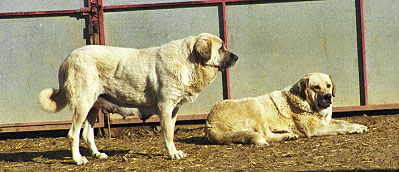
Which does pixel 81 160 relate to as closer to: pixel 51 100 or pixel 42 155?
pixel 51 100

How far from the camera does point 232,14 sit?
870cm

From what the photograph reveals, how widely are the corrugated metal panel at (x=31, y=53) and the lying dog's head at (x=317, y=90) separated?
3.91 m

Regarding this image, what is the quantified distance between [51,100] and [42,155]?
3.52 feet

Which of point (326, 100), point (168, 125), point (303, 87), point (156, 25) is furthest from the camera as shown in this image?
point (156, 25)

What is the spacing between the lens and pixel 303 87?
24.9 feet

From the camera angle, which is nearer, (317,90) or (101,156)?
(101,156)

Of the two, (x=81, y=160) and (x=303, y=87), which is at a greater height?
(x=303, y=87)

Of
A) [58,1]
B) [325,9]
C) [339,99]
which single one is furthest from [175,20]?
[339,99]

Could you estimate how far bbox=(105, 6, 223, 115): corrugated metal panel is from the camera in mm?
8641

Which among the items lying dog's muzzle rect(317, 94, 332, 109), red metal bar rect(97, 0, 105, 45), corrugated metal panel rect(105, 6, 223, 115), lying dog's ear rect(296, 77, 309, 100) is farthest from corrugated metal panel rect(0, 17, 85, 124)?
lying dog's muzzle rect(317, 94, 332, 109)

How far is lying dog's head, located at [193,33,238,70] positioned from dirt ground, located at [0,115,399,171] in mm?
1205

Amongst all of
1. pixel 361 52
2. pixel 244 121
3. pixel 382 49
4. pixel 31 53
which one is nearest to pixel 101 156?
pixel 244 121

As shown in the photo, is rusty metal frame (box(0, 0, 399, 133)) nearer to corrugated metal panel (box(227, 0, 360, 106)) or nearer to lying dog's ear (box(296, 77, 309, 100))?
corrugated metal panel (box(227, 0, 360, 106))

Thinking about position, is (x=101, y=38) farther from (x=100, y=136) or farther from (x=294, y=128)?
(x=294, y=128)
